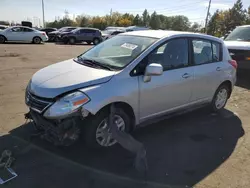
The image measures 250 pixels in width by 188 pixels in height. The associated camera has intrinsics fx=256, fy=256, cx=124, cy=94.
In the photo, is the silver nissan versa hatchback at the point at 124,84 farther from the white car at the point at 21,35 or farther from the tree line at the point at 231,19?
the tree line at the point at 231,19

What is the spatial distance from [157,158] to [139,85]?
43.2 inches

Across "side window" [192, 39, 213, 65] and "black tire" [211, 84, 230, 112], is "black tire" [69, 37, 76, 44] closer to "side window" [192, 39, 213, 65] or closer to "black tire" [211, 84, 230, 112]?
"black tire" [211, 84, 230, 112]

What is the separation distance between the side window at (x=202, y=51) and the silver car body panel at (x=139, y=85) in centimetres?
10

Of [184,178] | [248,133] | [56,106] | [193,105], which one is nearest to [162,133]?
[193,105]

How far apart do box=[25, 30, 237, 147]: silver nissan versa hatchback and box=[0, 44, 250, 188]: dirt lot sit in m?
0.33

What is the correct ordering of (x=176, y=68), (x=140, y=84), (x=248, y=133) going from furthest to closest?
(x=248, y=133)
(x=176, y=68)
(x=140, y=84)

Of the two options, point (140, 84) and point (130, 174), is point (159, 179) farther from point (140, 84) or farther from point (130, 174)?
point (140, 84)

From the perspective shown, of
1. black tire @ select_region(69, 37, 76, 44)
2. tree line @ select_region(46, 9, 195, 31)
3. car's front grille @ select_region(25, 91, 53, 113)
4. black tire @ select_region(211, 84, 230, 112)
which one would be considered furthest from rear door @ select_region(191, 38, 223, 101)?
tree line @ select_region(46, 9, 195, 31)

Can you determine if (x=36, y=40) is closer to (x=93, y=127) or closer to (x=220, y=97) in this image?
(x=220, y=97)

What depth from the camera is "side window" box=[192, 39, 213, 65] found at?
4.79 meters

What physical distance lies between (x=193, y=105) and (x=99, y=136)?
2185 millimetres

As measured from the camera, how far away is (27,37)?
875 inches

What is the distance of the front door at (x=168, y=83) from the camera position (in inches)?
157

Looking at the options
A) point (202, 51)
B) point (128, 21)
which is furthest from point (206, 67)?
point (128, 21)
